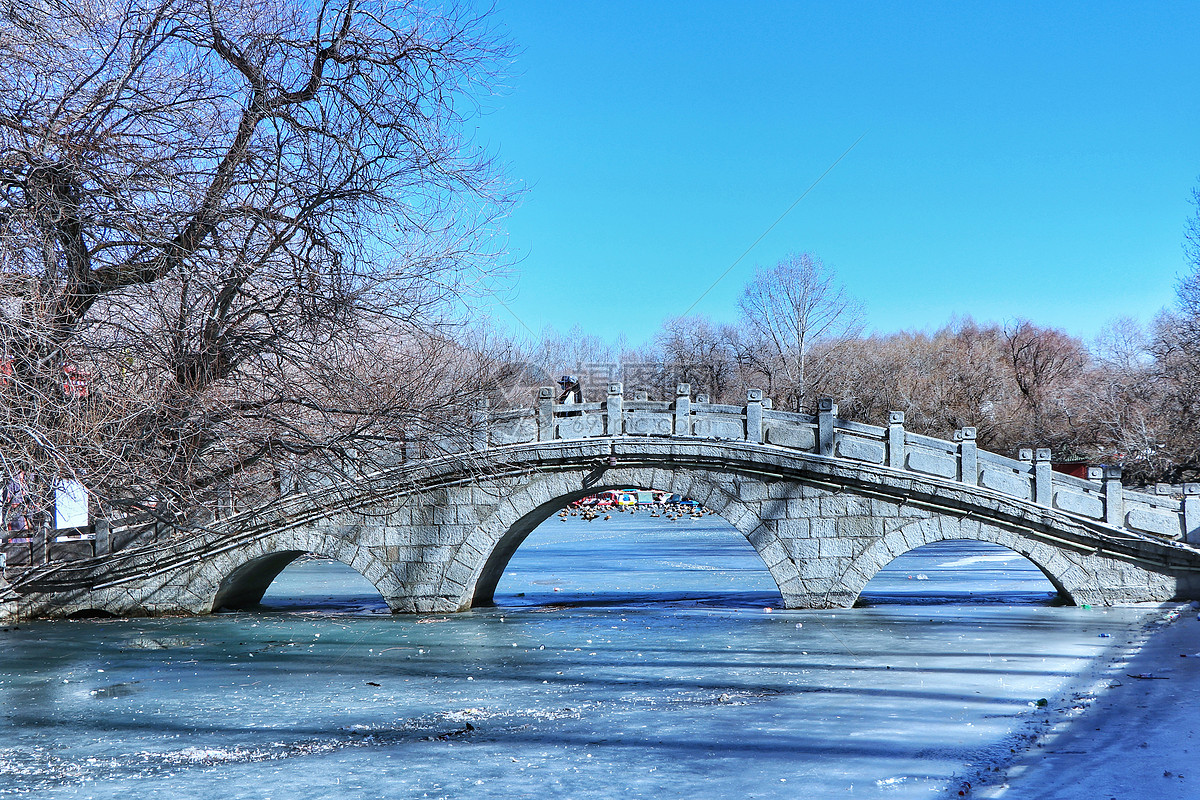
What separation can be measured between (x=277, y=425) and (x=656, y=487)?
246 inches

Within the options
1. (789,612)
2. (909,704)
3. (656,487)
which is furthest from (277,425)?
(789,612)

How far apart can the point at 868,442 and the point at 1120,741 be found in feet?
21.7

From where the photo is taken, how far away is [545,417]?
1352 cm

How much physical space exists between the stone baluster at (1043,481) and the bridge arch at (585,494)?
3.00 m

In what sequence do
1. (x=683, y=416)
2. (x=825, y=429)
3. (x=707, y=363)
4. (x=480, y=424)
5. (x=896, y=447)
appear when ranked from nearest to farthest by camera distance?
(x=896, y=447) < (x=480, y=424) < (x=825, y=429) < (x=683, y=416) < (x=707, y=363)

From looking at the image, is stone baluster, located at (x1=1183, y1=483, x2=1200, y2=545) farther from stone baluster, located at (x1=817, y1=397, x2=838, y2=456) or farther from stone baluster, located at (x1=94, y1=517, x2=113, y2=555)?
stone baluster, located at (x1=94, y1=517, x2=113, y2=555)

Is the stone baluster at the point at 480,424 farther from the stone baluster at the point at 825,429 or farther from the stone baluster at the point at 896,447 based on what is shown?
the stone baluster at the point at 896,447

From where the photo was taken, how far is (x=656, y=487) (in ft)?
43.9

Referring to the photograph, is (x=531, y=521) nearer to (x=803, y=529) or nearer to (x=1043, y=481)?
(x=803, y=529)

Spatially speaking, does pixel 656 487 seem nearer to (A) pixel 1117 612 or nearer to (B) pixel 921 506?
(B) pixel 921 506

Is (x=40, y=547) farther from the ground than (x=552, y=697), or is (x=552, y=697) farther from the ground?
(x=40, y=547)

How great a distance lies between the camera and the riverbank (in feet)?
16.9

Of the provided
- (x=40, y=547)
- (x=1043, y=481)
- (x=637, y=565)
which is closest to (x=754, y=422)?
(x=1043, y=481)

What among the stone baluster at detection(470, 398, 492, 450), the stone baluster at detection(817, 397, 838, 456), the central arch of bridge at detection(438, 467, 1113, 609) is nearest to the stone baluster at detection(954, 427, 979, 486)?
the central arch of bridge at detection(438, 467, 1113, 609)
